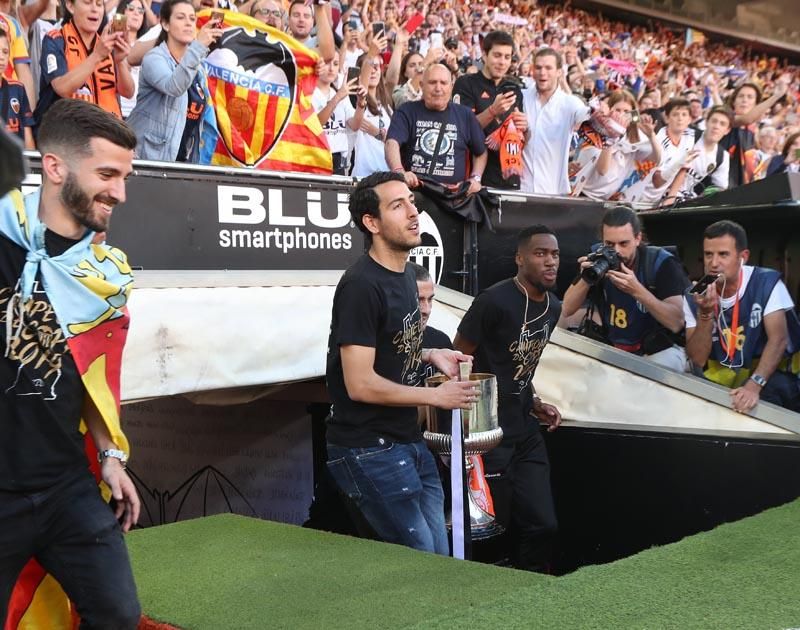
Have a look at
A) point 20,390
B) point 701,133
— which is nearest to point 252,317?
point 20,390

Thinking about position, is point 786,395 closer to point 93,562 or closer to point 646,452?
point 646,452

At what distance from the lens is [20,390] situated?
94.0 inches

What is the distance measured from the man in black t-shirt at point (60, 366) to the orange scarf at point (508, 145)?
194 inches

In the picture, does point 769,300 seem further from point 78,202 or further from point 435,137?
point 78,202

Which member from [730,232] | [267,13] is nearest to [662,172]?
[730,232]

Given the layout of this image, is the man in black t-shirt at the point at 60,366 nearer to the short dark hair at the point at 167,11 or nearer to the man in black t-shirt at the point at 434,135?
the short dark hair at the point at 167,11

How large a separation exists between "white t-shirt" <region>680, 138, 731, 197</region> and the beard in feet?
23.2

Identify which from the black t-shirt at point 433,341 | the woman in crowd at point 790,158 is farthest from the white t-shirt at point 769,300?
the woman in crowd at point 790,158

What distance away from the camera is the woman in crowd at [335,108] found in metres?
7.01

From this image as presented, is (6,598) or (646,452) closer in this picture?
(6,598)

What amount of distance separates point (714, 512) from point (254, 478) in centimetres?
297

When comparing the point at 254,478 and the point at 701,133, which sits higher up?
the point at 701,133

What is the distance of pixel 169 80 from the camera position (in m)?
5.54

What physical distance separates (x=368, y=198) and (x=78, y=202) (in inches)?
60.3
